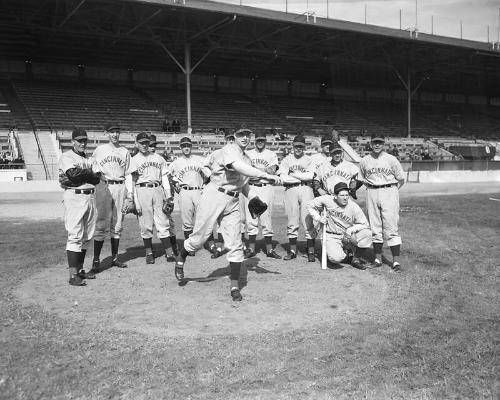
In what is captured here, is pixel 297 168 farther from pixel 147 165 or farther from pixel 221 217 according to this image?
pixel 221 217

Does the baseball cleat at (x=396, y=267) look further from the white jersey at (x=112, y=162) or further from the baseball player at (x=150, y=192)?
the white jersey at (x=112, y=162)

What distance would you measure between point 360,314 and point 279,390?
6.49ft

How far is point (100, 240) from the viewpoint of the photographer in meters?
7.34

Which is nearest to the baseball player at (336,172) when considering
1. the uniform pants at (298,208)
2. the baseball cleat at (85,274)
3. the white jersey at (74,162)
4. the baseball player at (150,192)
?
the uniform pants at (298,208)

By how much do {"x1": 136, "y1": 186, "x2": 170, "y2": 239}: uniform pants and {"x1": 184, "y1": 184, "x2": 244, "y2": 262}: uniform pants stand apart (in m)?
1.86

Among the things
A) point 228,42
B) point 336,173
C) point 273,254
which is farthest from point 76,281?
point 228,42

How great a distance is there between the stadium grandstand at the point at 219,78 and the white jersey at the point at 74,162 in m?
16.6

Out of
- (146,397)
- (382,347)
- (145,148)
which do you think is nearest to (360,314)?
(382,347)

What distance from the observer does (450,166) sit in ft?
94.0

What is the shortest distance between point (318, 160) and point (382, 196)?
1477 mm

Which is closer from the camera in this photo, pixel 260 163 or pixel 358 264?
pixel 358 264

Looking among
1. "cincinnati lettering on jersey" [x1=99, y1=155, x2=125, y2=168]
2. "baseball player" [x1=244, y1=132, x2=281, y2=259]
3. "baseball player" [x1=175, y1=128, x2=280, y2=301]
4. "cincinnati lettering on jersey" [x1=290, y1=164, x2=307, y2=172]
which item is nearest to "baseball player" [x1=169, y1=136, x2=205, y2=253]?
"baseball player" [x1=244, y1=132, x2=281, y2=259]

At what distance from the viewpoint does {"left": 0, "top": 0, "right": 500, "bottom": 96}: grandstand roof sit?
2575 cm

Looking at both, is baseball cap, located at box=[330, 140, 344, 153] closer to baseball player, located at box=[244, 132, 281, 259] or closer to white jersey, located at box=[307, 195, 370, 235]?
white jersey, located at box=[307, 195, 370, 235]
